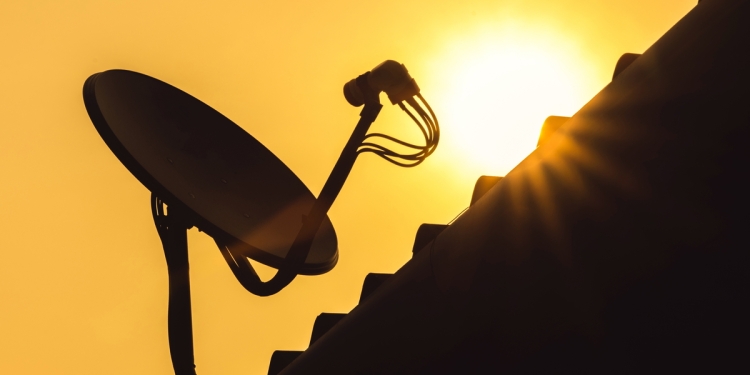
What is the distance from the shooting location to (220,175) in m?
4.10

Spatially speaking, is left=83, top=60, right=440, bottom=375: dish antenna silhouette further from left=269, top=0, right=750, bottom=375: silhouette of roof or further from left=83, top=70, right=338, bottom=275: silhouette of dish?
left=269, top=0, right=750, bottom=375: silhouette of roof

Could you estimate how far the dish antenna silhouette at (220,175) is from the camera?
3113 mm

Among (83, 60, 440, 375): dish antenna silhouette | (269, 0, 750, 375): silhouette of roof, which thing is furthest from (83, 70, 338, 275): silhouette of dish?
(269, 0, 750, 375): silhouette of roof

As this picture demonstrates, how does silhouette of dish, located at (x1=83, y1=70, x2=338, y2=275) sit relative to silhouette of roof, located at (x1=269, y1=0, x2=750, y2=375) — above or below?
above

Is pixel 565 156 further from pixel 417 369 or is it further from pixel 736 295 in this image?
pixel 417 369

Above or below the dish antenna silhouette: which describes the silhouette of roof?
below

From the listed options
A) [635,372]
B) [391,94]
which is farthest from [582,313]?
[391,94]

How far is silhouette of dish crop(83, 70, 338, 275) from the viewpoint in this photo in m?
3.21

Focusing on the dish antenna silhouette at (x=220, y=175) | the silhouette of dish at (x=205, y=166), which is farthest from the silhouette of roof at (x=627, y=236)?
the silhouette of dish at (x=205, y=166)

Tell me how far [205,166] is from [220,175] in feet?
0.37

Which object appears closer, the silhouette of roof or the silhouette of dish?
the silhouette of roof

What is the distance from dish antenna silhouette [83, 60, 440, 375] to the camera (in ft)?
10.2

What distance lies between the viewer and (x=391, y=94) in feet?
9.99

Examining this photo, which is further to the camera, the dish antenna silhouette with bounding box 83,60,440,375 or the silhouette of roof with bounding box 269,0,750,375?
the dish antenna silhouette with bounding box 83,60,440,375
